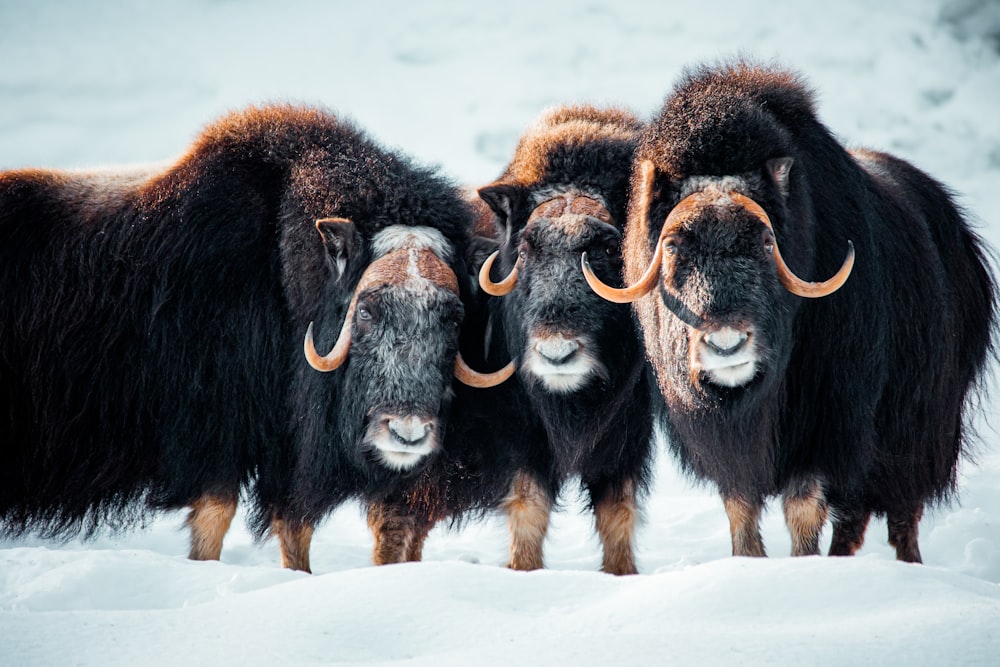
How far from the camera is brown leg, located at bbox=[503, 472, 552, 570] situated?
4.88 meters

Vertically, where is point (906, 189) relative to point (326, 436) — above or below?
above

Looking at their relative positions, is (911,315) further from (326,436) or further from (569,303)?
(326,436)

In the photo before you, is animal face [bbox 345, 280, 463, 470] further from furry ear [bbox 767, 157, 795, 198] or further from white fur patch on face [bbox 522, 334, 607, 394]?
furry ear [bbox 767, 157, 795, 198]

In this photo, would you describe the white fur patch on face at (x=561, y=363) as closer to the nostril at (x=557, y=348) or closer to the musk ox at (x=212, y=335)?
the nostril at (x=557, y=348)

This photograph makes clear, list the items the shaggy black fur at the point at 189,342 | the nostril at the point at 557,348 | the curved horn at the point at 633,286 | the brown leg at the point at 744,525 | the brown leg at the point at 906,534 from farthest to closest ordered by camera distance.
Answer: the brown leg at the point at 906,534 < the shaggy black fur at the point at 189,342 < the brown leg at the point at 744,525 < the nostril at the point at 557,348 < the curved horn at the point at 633,286

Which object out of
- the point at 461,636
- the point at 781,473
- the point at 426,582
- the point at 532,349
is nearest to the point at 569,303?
the point at 532,349

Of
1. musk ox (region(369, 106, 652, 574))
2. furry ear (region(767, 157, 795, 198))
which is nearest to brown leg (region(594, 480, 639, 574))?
musk ox (region(369, 106, 652, 574))

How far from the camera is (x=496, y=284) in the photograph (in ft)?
15.6

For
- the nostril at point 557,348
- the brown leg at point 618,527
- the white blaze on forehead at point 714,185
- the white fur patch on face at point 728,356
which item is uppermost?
the white blaze on forehead at point 714,185

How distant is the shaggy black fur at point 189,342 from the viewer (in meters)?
4.90

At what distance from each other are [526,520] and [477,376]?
735 millimetres

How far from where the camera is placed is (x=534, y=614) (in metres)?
3.05

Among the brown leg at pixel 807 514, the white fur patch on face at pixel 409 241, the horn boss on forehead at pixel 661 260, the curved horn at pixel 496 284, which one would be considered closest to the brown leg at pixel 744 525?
the brown leg at pixel 807 514

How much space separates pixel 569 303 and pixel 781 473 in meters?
1.23
